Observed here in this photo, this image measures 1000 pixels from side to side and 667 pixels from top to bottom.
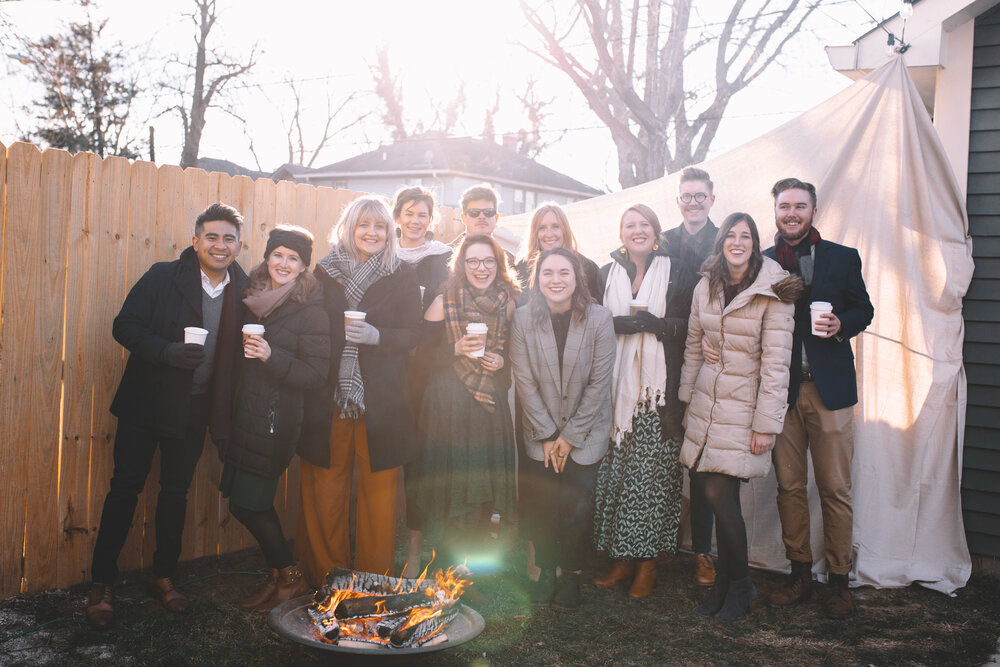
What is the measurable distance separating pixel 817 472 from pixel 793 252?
3.82 ft

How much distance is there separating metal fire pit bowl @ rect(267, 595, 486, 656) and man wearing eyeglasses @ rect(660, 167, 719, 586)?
Answer: 1661mm

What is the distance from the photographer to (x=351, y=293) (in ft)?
11.7

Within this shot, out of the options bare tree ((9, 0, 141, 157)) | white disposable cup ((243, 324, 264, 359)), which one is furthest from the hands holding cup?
bare tree ((9, 0, 141, 157))

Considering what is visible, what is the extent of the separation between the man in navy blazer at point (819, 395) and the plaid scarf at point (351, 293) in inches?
82.4

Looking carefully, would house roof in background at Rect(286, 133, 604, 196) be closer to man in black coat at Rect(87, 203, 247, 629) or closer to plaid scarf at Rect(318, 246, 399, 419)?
plaid scarf at Rect(318, 246, 399, 419)

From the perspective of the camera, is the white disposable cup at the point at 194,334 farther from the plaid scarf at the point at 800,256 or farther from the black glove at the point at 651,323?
the plaid scarf at the point at 800,256

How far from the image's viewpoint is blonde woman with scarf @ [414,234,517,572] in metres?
3.63

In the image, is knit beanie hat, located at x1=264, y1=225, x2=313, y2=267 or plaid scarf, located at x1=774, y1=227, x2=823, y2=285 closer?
knit beanie hat, located at x1=264, y1=225, x2=313, y2=267

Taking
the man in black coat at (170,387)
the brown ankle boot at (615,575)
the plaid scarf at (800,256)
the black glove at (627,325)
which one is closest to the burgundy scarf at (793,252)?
the plaid scarf at (800,256)

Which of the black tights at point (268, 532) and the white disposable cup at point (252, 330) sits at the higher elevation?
the white disposable cup at point (252, 330)

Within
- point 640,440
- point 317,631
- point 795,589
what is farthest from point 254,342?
point 795,589

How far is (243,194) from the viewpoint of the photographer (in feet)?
14.1

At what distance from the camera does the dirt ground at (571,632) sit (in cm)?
310

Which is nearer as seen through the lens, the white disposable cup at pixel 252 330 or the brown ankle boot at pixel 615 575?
the white disposable cup at pixel 252 330
